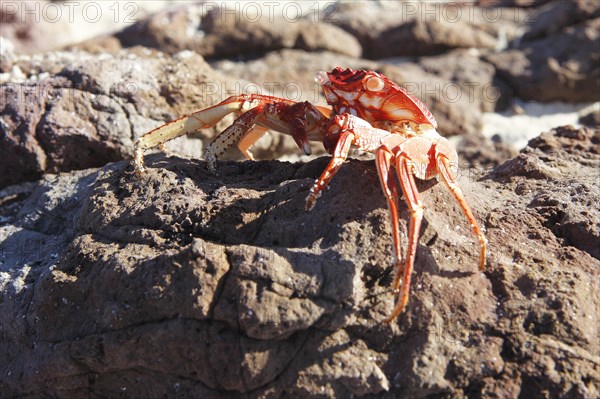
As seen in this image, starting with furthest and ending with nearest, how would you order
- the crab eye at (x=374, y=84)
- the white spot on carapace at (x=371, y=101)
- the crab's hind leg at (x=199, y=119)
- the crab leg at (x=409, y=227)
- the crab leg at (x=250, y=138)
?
the crab leg at (x=250, y=138) → the crab's hind leg at (x=199, y=119) → the white spot on carapace at (x=371, y=101) → the crab eye at (x=374, y=84) → the crab leg at (x=409, y=227)

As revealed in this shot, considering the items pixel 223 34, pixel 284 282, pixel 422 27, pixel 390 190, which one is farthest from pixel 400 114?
pixel 422 27

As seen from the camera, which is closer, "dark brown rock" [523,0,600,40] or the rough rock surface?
the rough rock surface

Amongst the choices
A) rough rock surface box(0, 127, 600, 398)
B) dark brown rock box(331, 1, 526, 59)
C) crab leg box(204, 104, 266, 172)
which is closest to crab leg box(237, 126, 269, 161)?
crab leg box(204, 104, 266, 172)

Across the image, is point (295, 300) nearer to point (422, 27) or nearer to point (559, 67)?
point (559, 67)

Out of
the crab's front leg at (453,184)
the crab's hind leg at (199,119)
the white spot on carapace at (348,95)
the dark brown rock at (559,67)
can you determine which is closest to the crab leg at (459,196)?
the crab's front leg at (453,184)

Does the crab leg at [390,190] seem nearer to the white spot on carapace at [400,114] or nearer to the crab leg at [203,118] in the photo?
the white spot on carapace at [400,114]

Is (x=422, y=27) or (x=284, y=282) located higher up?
(x=284, y=282)

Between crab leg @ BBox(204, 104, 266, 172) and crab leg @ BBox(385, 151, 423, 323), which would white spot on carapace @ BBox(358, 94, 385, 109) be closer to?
crab leg @ BBox(204, 104, 266, 172)
